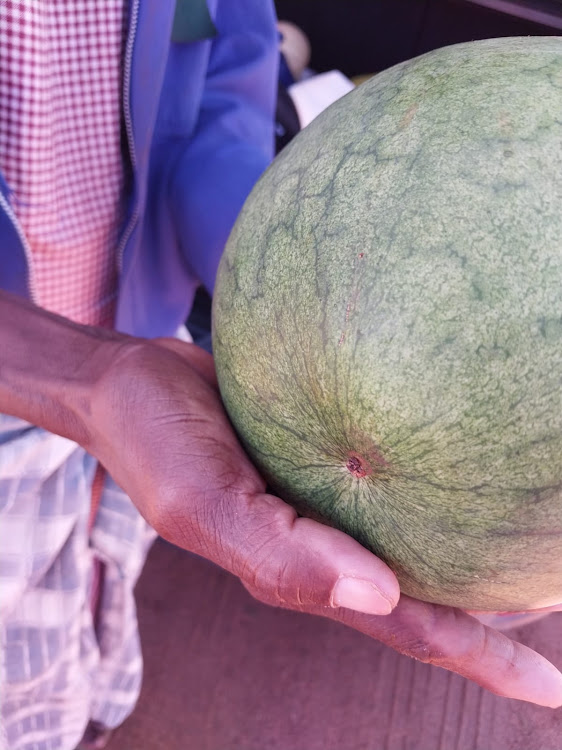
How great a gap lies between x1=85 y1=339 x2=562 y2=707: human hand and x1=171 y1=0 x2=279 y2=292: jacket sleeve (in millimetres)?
688

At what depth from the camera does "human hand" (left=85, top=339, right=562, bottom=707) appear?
0.93 m

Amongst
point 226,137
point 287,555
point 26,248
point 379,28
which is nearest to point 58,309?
point 26,248

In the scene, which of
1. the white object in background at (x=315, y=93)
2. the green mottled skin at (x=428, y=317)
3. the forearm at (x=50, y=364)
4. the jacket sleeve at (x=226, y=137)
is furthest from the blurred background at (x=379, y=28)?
the forearm at (x=50, y=364)

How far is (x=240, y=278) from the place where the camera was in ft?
3.23

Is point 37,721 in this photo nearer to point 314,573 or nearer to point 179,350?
point 179,350

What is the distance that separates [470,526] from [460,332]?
26 cm

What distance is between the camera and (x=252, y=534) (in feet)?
3.23

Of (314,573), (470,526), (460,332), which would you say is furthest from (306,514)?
(460,332)

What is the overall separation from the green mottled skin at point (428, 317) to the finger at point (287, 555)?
7 centimetres

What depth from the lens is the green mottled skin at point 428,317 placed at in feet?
2.52

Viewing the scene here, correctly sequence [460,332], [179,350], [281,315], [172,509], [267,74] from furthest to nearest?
[267,74]
[179,350]
[172,509]
[281,315]
[460,332]

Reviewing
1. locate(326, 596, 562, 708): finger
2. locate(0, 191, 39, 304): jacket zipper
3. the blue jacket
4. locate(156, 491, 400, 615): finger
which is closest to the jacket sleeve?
the blue jacket

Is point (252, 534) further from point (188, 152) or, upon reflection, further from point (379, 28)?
point (379, 28)

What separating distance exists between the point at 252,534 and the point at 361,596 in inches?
7.0
